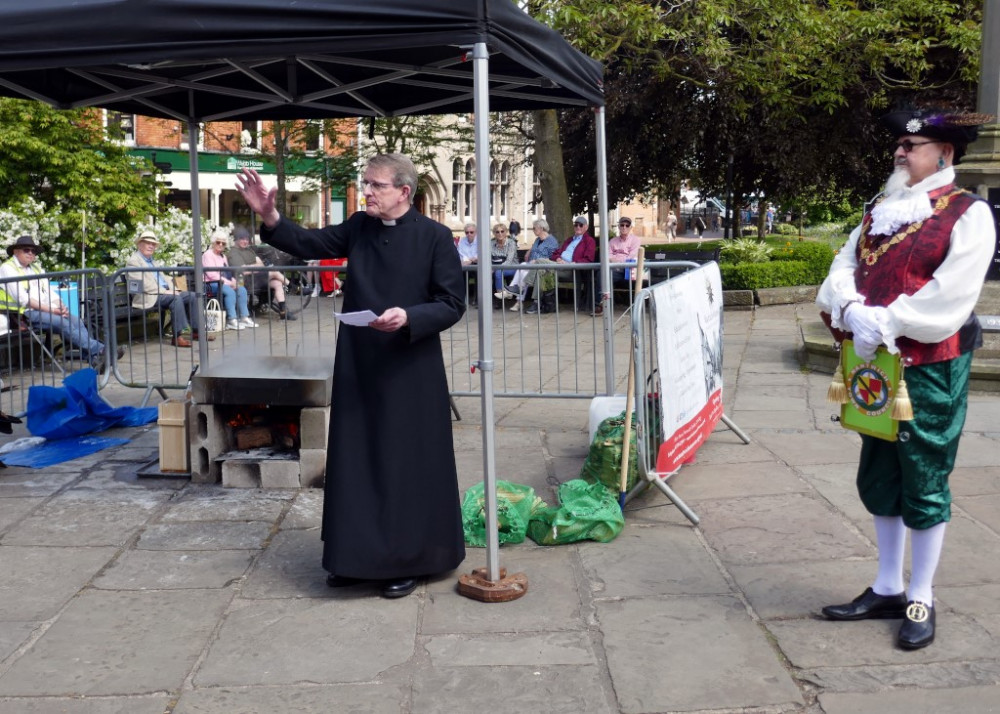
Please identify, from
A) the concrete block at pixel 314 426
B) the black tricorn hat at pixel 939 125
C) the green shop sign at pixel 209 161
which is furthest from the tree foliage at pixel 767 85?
the green shop sign at pixel 209 161

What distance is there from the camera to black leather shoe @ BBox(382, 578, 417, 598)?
463 cm

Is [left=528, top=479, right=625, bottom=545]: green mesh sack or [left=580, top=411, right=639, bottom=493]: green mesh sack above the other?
[left=580, top=411, right=639, bottom=493]: green mesh sack

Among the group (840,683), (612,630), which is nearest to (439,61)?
(612,630)

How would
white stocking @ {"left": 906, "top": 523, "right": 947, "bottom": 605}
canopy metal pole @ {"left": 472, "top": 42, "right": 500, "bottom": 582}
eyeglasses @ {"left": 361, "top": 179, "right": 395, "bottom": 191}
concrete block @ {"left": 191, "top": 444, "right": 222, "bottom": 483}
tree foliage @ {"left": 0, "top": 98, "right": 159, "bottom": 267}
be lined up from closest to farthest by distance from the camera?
1. white stocking @ {"left": 906, "top": 523, "right": 947, "bottom": 605}
2. canopy metal pole @ {"left": 472, "top": 42, "right": 500, "bottom": 582}
3. eyeglasses @ {"left": 361, "top": 179, "right": 395, "bottom": 191}
4. concrete block @ {"left": 191, "top": 444, "right": 222, "bottom": 483}
5. tree foliage @ {"left": 0, "top": 98, "right": 159, "bottom": 267}

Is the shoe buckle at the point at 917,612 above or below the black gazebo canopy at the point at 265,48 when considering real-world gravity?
below

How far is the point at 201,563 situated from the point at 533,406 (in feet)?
14.3

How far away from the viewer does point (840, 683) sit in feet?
12.3

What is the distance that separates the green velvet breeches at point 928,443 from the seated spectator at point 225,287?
5.69m

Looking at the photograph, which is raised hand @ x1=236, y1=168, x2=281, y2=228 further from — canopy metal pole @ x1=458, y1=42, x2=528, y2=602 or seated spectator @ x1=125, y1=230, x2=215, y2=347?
seated spectator @ x1=125, y1=230, x2=215, y2=347

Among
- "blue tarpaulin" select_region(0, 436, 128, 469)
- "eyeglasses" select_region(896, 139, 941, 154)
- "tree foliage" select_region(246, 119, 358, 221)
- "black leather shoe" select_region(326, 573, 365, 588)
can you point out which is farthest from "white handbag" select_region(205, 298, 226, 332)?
"tree foliage" select_region(246, 119, 358, 221)

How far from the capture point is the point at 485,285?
14.8 ft

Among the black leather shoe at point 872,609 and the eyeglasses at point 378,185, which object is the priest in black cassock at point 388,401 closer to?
the eyeglasses at point 378,185

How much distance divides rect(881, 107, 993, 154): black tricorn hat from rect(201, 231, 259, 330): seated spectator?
562cm

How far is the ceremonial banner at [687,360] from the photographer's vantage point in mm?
5750
